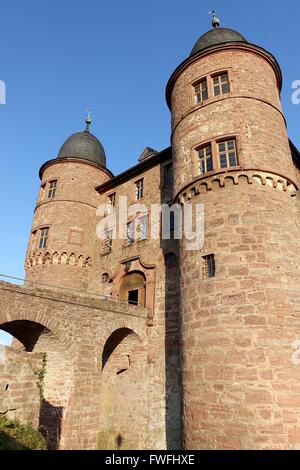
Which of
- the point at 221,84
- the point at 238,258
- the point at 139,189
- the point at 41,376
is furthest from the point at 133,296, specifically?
the point at 221,84

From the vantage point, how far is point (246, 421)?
813 centimetres

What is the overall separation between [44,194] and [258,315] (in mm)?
16420

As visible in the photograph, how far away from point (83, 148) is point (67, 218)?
5.64 meters

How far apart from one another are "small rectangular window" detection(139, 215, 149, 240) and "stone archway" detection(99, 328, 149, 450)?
4907 mm

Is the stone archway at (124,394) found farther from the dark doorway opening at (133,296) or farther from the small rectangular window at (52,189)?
the small rectangular window at (52,189)

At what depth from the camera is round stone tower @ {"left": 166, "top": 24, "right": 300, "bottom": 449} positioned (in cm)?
840

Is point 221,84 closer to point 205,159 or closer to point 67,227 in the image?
point 205,159

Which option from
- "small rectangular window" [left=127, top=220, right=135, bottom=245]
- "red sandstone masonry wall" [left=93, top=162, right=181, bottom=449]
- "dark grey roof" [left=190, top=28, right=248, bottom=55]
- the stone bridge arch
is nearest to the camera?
the stone bridge arch

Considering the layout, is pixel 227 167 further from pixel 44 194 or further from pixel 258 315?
pixel 44 194

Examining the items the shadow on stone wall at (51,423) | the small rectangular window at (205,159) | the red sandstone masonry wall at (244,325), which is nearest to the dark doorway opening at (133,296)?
the red sandstone masonry wall at (244,325)

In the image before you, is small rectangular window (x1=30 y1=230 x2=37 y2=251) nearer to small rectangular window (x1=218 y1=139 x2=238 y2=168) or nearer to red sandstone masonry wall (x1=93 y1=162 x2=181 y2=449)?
red sandstone masonry wall (x1=93 y1=162 x2=181 y2=449)

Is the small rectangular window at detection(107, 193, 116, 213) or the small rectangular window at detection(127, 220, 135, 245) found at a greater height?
the small rectangular window at detection(107, 193, 116, 213)

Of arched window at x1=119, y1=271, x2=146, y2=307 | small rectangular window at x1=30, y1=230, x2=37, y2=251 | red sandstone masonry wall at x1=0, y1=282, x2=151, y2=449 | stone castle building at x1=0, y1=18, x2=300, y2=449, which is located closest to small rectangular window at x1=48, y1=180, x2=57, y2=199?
small rectangular window at x1=30, y1=230, x2=37, y2=251
